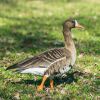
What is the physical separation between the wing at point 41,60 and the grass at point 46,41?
67 cm

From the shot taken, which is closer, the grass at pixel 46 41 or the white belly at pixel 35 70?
the white belly at pixel 35 70

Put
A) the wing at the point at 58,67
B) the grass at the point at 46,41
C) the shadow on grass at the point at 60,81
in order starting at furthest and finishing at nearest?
the shadow on grass at the point at 60,81, the grass at the point at 46,41, the wing at the point at 58,67

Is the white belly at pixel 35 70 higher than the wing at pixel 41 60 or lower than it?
lower

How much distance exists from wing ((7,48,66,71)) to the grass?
0.67 meters

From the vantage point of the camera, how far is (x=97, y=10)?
84.2ft

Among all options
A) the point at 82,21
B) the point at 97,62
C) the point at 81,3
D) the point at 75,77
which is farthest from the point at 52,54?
the point at 81,3

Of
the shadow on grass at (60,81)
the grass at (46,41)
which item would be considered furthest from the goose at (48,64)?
the shadow on grass at (60,81)

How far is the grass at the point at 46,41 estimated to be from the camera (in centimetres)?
1034

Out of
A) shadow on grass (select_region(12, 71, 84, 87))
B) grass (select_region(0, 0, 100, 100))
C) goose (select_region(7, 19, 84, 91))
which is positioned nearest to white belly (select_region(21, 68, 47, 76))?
goose (select_region(7, 19, 84, 91))

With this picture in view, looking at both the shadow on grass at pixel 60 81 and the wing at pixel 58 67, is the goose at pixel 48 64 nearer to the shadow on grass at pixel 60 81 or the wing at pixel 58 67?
the wing at pixel 58 67

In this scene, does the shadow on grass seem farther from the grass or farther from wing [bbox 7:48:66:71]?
wing [bbox 7:48:66:71]

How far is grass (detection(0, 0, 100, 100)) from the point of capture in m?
10.3

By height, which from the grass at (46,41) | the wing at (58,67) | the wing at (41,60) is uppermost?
the wing at (41,60)

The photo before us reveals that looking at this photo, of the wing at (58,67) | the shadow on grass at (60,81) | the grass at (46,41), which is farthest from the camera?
the shadow on grass at (60,81)
